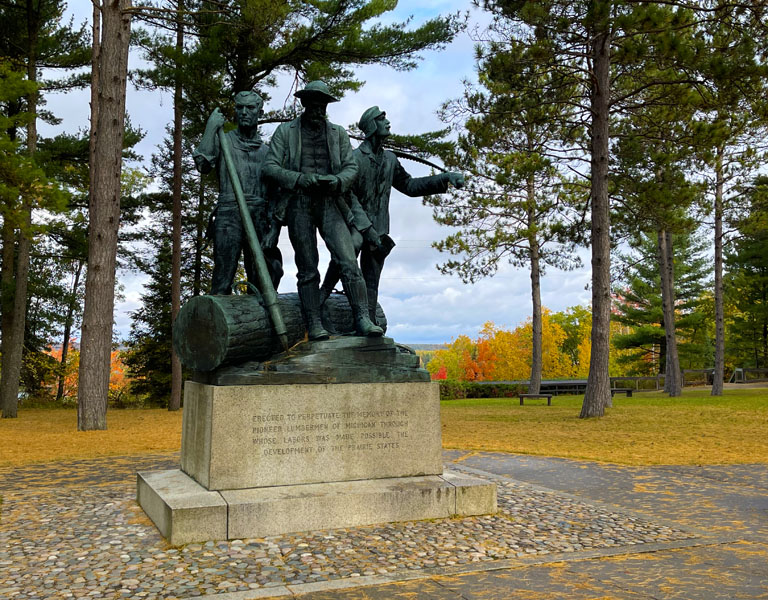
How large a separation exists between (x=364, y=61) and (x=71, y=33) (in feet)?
Result: 28.1

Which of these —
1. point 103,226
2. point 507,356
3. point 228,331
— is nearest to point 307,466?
point 228,331

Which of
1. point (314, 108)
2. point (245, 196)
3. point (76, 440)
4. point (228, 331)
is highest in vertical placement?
point (314, 108)

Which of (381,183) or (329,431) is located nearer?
(329,431)

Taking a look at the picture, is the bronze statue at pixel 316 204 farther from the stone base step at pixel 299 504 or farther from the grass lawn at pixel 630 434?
the grass lawn at pixel 630 434

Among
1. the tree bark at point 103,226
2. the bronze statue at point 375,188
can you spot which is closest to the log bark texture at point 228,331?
the bronze statue at point 375,188

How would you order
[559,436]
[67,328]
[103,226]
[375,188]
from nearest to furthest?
[375,188] < [559,436] < [103,226] < [67,328]

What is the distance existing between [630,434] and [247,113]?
8872mm

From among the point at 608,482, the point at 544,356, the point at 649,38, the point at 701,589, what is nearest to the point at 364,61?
the point at 649,38

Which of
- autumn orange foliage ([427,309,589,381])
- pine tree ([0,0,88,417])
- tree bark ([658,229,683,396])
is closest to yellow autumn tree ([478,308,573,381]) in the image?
autumn orange foliage ([427,309,589,381])

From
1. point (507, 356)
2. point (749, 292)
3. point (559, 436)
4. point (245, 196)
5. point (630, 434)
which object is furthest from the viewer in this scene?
point (507, 356)

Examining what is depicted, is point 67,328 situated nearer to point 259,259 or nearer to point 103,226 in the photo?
point 103,226

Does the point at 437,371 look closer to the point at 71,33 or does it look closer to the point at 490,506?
the point at 71,33

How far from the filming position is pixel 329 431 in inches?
205

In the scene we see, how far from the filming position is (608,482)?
702 centimetres
